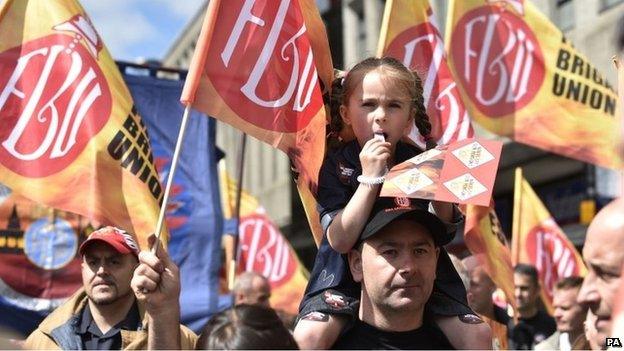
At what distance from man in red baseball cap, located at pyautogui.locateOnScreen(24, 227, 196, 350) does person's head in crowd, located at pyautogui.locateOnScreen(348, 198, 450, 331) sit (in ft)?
5.78

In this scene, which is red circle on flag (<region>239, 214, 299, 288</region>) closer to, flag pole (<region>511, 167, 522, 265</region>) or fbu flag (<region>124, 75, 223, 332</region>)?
flag pole (<region>511, 167, 522, 265</region>)

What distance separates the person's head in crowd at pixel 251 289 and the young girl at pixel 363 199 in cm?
385

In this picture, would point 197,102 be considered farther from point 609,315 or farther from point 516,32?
point 516,32

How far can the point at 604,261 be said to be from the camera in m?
2.57

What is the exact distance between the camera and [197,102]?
4363mm

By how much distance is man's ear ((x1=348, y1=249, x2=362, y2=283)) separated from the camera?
3.55 metres

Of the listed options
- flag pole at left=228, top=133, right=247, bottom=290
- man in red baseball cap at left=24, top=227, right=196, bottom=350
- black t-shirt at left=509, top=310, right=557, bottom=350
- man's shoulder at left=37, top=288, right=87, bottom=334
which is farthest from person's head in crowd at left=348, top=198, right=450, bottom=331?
black t-shirt at left=509, top=310, right=557, bottom=350

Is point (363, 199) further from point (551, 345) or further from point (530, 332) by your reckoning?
point (530, 332)

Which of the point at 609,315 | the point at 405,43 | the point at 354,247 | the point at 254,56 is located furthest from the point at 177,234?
the point at 609,315

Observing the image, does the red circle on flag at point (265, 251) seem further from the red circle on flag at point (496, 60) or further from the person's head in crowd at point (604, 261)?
the person's head in crowd at point (604, 261)

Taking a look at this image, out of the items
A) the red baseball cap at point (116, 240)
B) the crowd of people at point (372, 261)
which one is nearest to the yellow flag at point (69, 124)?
the red baseball cap at point (116, 240)

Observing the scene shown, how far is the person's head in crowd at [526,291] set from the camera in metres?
8.12

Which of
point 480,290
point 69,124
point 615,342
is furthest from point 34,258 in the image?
point 615,342

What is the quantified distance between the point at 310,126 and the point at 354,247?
96 cm
